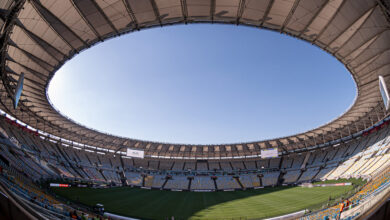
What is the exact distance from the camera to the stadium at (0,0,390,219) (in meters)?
15.9

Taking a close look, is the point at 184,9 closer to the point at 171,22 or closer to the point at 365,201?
the point at 171,22

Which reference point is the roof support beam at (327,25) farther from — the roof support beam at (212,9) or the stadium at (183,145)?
the roof support beam at (212,9)

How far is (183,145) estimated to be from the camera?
51.1 meters

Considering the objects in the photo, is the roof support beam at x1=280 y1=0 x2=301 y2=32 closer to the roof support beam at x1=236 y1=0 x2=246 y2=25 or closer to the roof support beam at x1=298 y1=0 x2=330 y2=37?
the roof support beam at x1=298 y1=0 x2=330 y2=37

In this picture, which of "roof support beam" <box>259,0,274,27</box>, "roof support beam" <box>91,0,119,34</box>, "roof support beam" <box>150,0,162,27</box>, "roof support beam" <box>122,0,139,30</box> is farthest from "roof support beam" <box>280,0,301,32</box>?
"roof support beam" <box>91,0,119,34</box>

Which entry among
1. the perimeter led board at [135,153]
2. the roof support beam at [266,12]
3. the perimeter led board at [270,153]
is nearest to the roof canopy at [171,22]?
the roof support beam at [266,12]

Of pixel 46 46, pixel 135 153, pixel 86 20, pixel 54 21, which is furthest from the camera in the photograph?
pixel 135 153

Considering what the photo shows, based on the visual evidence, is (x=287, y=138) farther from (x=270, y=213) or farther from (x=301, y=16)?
(x=301, y=16)

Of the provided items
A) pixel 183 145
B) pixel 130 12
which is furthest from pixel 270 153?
pixel 130 12

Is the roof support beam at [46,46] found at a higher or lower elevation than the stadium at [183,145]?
higher

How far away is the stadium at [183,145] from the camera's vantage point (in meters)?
15.9

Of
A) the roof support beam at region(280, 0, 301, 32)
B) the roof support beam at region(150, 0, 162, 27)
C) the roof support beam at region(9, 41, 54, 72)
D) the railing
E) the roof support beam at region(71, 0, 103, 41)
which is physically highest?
the roof support beam at region(150, 0, 162, 27)

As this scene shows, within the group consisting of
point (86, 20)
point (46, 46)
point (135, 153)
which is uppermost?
point (86, 20)

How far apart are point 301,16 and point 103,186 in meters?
43.2
